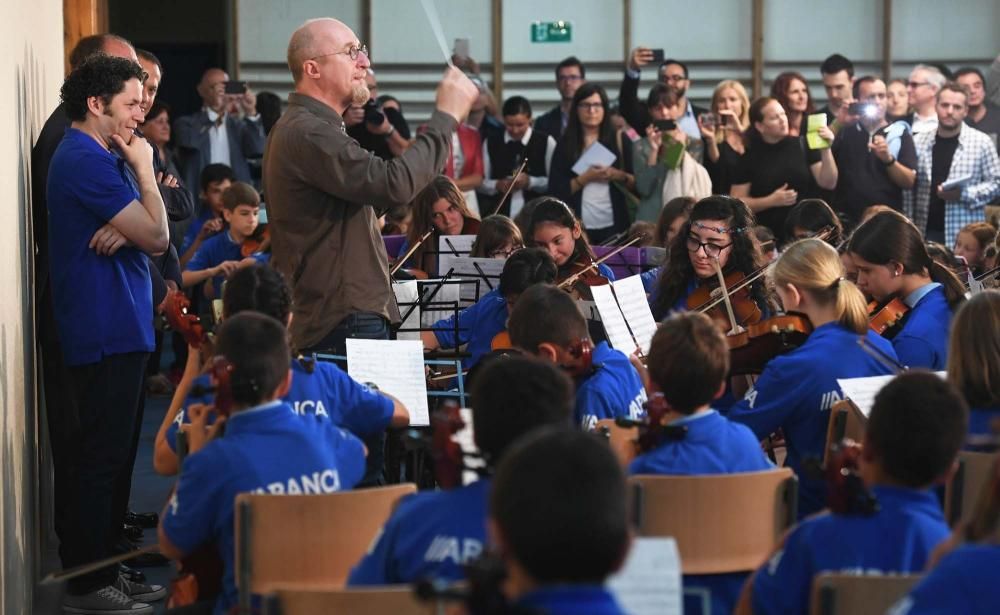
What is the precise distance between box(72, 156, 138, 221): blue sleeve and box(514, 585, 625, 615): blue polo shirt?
2538 mm

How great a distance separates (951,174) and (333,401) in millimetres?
4871

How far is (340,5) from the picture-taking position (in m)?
11.0

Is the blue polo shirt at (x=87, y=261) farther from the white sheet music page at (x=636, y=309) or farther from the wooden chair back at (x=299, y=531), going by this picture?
the wooden chair back at (x=299, y=531)

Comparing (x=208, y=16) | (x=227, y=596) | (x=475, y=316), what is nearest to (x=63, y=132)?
(x=475, y=316)

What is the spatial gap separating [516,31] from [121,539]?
304 inches

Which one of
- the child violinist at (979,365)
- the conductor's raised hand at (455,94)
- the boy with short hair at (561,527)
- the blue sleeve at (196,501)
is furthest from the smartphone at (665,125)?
the boy with short hair at (561,527)

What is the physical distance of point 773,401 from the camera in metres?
3.47

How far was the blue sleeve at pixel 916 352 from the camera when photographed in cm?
389

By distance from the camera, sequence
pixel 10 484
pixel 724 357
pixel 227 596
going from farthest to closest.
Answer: pixel 10 484, pixel 724 357, pixel 227 596

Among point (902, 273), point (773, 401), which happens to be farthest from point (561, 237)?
point (773, 401)

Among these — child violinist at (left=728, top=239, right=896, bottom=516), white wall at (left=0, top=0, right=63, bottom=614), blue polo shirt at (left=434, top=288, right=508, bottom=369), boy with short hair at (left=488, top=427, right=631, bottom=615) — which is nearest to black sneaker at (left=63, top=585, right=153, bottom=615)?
white wall at (left=0, top=0, right=63, bottom=614)

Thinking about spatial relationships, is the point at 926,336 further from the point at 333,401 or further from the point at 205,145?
the point at 205,145

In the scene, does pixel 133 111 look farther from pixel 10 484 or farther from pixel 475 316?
pixel 475 316

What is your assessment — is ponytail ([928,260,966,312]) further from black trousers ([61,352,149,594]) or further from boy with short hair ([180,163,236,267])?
boy with short hair ([180,163,236,267])
